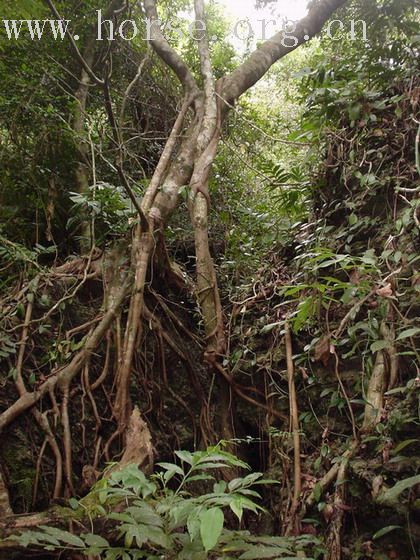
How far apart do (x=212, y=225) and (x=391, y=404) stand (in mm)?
2741

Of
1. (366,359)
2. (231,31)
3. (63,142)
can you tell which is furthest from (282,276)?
(231,31)

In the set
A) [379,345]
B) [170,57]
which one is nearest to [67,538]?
[379,345]

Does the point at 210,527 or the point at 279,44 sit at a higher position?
the point at 279,44

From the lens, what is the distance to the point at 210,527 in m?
1.14

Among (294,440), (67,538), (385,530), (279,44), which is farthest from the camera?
(279,44)

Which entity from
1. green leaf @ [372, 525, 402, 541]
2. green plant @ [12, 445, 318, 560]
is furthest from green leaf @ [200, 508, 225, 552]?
green leaf @ [372, 525, 402, 541]

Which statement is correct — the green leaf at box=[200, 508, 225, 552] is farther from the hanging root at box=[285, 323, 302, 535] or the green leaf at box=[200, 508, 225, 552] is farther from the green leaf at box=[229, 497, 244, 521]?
the hanging root at box=[285, 323, 302, 535]

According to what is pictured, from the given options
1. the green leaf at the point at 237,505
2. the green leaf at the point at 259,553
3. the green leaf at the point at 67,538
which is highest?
the green leaf at the point at 237,505

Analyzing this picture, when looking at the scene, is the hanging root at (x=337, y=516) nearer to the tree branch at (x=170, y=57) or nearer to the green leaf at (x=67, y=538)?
the green leaf at (x=67, y=538)

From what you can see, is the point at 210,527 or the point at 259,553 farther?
the point at 259,553

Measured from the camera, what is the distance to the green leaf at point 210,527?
1101 mm

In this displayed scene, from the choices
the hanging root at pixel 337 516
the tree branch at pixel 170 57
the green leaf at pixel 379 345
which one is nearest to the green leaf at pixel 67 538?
the hanging root at pixel 337 516

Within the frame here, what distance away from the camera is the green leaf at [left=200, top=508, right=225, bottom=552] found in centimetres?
110

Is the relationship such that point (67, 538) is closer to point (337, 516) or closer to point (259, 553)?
point (259, 553)
